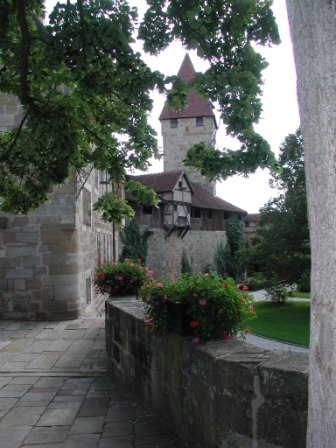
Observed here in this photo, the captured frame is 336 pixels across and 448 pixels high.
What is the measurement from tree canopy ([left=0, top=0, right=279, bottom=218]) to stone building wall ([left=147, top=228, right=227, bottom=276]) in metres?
20.1

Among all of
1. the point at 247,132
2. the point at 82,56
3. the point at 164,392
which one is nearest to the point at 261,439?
the point at 164,392

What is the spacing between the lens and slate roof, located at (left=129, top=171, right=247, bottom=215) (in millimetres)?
26328

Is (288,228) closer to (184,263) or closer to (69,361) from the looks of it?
(184,263)

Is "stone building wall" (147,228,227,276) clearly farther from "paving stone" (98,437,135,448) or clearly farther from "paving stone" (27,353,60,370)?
"paving stone" (98,437,135,448)

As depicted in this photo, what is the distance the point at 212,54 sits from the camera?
4719mm

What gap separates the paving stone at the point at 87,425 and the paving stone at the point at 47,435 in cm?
8

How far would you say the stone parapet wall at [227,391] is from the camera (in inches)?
87.8

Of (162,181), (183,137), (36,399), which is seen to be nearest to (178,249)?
(162,181)

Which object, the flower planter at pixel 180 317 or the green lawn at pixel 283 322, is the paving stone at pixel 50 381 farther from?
the green lawn at pixel 283 322

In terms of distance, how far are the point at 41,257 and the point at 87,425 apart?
6147 millimetres

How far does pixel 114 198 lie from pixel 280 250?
1809 cm

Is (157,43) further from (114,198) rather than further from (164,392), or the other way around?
(164,392)

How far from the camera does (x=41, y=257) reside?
9.45 meters

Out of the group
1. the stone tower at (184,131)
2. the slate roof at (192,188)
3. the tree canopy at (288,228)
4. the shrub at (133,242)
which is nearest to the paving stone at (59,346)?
the shrub at (133,242)
